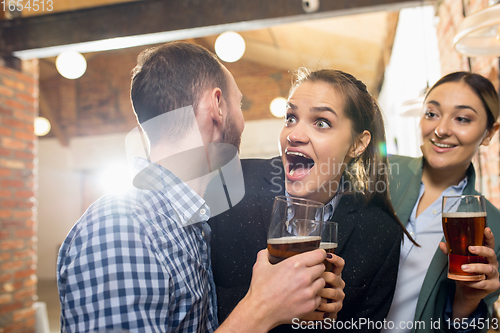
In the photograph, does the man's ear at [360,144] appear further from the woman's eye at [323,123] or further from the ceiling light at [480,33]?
the ceiling light at [480,33]

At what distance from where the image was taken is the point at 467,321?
2.63ft

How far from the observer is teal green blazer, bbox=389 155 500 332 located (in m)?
0.78

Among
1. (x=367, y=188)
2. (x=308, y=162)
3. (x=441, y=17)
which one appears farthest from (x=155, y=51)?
(x=441, y=17)

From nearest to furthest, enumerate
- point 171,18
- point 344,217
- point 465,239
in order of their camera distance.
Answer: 1. point 465,239
2. point 344,217
3. point 171,18

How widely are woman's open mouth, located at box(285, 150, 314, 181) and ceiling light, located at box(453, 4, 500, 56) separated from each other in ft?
1.50

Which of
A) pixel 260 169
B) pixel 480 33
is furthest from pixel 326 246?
pixel 480 33

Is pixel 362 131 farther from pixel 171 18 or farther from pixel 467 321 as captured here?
pixel 171 18

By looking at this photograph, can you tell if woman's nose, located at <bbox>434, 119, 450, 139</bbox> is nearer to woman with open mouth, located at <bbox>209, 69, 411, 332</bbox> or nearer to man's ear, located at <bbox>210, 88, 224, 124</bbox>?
woman with open mouth, located at <bbox>209, 69, 411, 332</bbox>

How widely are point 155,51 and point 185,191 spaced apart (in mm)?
282

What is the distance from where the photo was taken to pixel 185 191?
0.63m

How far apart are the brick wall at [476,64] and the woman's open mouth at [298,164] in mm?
885

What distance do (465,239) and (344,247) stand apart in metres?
0.23

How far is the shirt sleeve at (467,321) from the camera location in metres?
0.80

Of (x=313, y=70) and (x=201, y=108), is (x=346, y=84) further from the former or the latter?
(x=201, y=108)
